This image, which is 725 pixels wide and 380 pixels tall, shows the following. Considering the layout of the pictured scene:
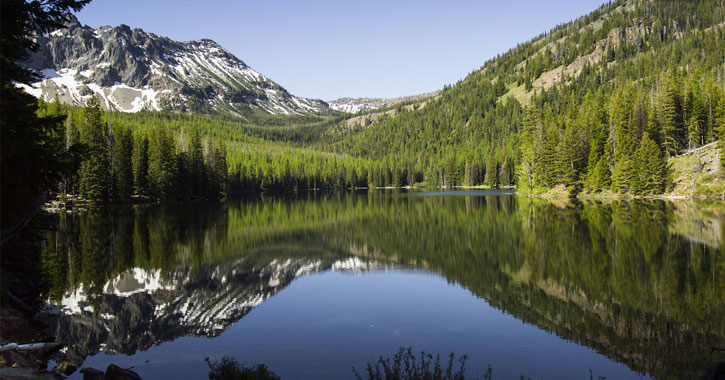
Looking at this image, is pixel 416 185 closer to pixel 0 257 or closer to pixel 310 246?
pixel 310 246

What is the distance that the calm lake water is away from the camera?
39.2ft

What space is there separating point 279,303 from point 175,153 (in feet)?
235

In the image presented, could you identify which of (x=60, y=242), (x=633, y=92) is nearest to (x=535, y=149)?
(x=633, y=92)

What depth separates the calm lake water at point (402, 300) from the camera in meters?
11.9

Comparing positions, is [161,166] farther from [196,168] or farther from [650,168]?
[650,168]

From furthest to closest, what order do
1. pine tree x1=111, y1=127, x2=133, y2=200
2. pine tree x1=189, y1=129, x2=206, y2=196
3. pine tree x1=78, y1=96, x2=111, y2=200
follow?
1. pine tree x1=189, y1=129, x2=206, y2=196
2. pine tree x1=111, y1=127, x2=133, y2=200
3. pine tree x1=78, y1=96, x2=111, y2=200

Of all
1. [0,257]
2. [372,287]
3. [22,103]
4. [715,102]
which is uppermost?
[715,102]

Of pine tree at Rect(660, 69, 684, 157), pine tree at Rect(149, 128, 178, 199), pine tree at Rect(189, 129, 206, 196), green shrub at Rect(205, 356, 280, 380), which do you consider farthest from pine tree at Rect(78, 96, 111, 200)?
pine tree at Rect(660, 69, 684, 157)

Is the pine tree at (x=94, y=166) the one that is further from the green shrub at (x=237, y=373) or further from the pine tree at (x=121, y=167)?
the green shrub at (x=237, y=373)

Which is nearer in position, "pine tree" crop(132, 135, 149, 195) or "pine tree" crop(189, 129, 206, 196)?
"pine tree" crop(132, 135, 149, 195)

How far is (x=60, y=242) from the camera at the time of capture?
29250mm

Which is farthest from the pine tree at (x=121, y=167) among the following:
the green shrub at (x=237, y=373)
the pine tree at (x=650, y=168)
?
the pine tree at (x=650, y=168)

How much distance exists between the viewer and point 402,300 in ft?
61.4

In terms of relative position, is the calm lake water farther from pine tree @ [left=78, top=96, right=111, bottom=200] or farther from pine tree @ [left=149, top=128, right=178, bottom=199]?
pine tree @ [left=149, top=128, right=178, bottom=199]
